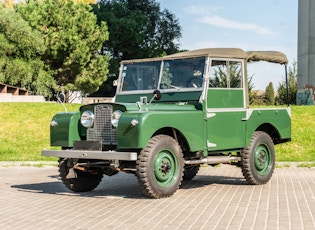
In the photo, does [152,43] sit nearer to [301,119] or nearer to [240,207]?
[301,119]

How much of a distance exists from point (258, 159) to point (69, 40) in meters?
34.7

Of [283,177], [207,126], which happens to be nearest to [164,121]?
[207,126]

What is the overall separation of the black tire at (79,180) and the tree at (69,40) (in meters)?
33.4

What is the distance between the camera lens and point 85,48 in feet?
148

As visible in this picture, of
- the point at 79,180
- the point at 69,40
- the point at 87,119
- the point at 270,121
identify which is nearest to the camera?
the point at 87,119

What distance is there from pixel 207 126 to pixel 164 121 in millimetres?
1173

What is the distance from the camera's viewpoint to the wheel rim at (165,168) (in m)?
9.05

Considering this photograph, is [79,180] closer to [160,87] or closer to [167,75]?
[160,87]

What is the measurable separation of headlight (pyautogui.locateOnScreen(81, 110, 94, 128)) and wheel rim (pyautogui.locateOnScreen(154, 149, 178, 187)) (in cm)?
137

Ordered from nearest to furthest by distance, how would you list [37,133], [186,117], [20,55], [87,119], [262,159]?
1. [186,117]
2. [87,119]
3. [262,159]
4. [37,133]
5. [20,55]

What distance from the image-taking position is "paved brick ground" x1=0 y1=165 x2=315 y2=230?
7094 mm

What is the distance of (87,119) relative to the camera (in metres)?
9.71

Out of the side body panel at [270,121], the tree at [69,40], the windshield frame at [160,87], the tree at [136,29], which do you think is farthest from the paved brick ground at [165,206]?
the tree at [136,29]

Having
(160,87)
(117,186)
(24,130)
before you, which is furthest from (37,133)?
(160,87)
